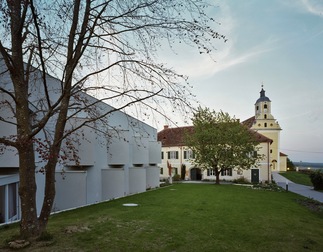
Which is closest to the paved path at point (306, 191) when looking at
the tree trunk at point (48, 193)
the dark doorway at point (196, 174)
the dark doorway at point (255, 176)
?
the dark doorway at point (255, 176)

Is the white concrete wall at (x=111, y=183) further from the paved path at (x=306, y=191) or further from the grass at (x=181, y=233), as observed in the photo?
the paved path at (x=306, y=191)

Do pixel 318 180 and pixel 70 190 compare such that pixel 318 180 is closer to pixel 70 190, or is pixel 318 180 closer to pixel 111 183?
pixel 111 183

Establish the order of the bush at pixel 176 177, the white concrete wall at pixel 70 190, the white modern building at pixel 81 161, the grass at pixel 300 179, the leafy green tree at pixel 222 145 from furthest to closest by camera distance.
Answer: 1. the bush at pixel 176 177
2. the grass at pixel 300 179
3. the leafy green tree at pixel 222 145
4. the white concrete wall at pixel 70 190
5. the white modern building at pixel 81 161

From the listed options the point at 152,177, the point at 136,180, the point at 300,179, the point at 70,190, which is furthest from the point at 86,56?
the point at 300,179

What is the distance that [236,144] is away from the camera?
32469 mm

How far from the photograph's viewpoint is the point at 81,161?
17047mm

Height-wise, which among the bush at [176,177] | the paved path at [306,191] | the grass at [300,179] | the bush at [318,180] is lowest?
the grass at [300,179]

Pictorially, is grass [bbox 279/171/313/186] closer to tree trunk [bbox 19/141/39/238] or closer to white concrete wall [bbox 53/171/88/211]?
white concrete wall [bbox 53/171/88/211]

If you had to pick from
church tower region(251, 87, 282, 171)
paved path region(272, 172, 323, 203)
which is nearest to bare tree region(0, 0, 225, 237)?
paved path region(272, 172, 323, 203)

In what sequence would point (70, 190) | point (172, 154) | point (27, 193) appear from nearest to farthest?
point (27, 193)
point (70, 190)
point (172, 154)

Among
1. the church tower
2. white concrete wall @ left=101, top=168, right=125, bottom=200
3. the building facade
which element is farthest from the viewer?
the church tower

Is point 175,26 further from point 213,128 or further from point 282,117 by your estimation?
point 282,117

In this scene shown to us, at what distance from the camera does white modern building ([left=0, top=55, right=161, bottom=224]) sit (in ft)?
36.4

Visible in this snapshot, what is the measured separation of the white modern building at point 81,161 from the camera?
1110 cm
